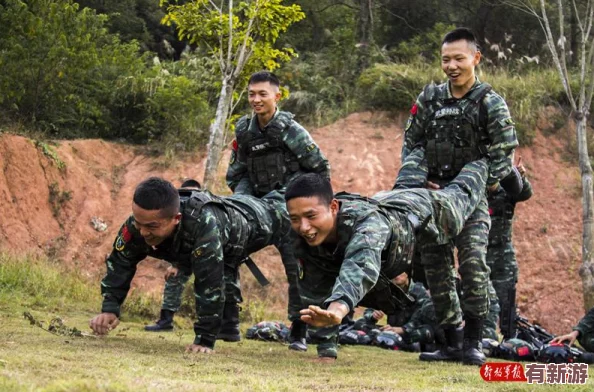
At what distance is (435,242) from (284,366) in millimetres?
1289

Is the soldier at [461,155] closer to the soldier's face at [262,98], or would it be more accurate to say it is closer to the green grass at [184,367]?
the green grass at [184,367]

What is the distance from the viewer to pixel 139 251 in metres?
5.46

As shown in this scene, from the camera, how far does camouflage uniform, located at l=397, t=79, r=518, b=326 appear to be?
18.3ft

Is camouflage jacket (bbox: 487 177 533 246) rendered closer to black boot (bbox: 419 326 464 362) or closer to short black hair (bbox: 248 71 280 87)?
black boot (bbox: 419 326 464 362)

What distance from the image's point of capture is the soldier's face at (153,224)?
491 centimetres

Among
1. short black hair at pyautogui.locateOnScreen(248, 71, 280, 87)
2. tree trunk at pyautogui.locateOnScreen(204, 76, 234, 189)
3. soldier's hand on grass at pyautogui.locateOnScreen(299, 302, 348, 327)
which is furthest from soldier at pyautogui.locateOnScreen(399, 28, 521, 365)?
tree trunk at pyautogui.locateOnScreen(204, 76, 234, 189)

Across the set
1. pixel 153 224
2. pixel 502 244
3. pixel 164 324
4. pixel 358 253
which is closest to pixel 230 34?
pixel 164 324

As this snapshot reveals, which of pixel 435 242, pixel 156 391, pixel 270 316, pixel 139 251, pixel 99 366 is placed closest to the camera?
pixel 156 391

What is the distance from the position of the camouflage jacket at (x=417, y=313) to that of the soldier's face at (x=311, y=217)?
2864 mm

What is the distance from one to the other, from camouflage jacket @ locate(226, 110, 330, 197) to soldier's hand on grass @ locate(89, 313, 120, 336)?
6.01ft

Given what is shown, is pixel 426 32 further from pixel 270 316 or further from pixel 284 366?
pixel 284 366

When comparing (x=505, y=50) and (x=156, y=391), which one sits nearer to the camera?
(x=156, y=391)

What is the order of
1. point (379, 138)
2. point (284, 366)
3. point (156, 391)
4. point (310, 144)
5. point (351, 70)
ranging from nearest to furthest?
point (156, 391)
point (284, 366)
point (310, 144)
point (379, 138)
point (351, 70)

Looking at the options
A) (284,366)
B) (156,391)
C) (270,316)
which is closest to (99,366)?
(156,391)
